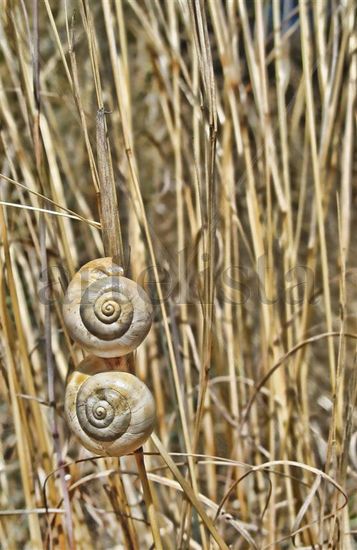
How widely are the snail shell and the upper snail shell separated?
0.9 inches

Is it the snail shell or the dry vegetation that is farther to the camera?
the dry vegetation

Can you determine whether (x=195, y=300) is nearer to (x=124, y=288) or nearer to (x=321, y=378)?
(x=124, y=288)

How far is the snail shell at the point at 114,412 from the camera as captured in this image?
1.67ft

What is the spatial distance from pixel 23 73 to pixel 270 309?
1.21ft

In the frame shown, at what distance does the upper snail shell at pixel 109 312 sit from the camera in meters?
0.50

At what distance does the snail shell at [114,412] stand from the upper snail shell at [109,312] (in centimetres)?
2

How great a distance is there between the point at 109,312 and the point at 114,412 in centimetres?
7

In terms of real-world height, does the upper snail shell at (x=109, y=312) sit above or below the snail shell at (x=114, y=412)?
above

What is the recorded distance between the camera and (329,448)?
0.64 m

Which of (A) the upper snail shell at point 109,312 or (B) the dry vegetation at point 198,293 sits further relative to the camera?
(B) the dry vegetation at point 198,293

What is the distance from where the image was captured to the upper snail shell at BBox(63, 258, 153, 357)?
0.50 meters

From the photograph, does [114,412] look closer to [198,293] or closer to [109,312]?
[109,312]

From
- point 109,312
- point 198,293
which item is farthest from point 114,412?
point 198,293

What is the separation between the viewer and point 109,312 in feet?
1.63
